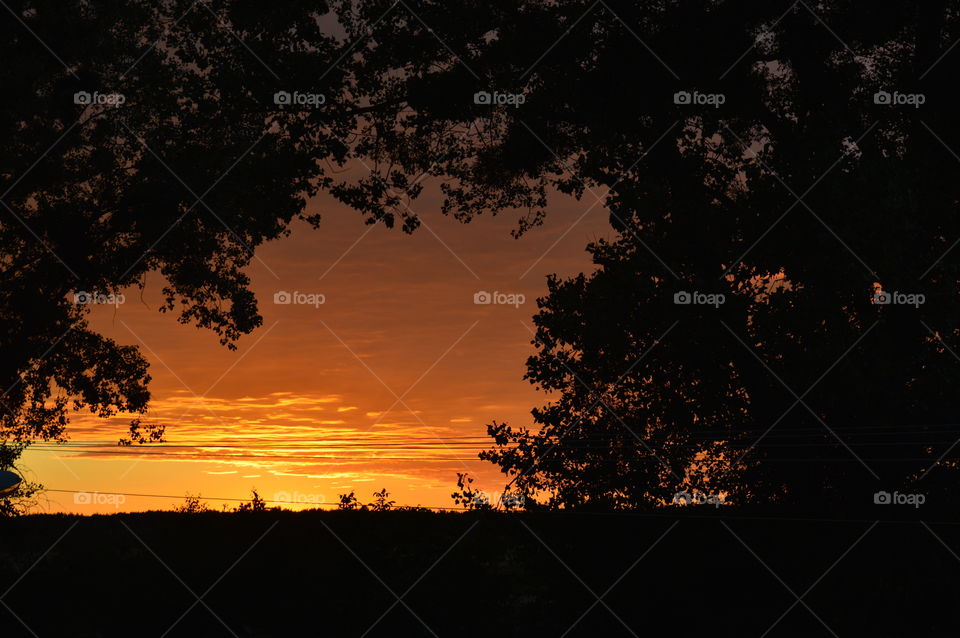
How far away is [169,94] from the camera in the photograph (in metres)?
20.1

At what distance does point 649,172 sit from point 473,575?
7748 mm

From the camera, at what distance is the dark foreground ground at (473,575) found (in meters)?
12.6

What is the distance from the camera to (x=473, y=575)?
53.4 ft

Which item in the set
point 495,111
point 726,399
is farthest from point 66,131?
point 726,399

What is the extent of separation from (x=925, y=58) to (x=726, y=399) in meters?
6.46

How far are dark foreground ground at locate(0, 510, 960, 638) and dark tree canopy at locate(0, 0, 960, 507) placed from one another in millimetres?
1537

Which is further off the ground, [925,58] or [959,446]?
[925,58]

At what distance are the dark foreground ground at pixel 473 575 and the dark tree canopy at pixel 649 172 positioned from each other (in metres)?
1.54

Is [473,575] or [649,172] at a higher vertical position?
[649,172]

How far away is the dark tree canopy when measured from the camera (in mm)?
13820

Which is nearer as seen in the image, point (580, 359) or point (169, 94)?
point (580, 359)

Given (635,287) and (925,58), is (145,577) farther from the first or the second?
(925,58)

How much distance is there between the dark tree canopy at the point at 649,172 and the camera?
45.3 ft

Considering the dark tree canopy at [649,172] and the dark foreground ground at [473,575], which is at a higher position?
the dark tree canopy at [649,172]
